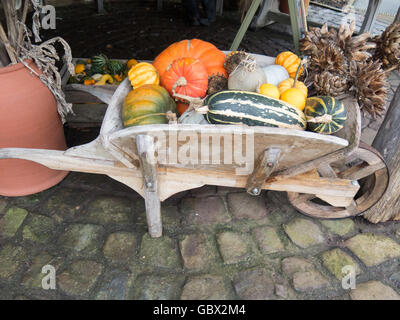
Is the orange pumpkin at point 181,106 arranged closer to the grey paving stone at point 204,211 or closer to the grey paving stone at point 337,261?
the grey paving stone at point 204,211

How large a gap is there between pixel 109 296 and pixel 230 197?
112 centimetres

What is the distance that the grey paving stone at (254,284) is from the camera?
6.44 feet

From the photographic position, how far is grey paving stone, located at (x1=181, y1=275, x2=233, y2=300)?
6.38 feet

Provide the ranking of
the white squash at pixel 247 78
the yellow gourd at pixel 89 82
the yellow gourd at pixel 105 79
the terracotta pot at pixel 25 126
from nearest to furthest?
the white squash at pixel 247 78 → the terracotta pot at pixel 25 126 → the yellow gourd at pixel 89 82 → the yellow gourd at pixel 105 79

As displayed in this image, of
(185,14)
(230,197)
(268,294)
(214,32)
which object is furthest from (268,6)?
(268,294)

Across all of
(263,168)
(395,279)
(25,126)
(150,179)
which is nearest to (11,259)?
(25,126)

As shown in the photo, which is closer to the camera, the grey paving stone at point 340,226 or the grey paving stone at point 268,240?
the grey paving stone at point 268,240

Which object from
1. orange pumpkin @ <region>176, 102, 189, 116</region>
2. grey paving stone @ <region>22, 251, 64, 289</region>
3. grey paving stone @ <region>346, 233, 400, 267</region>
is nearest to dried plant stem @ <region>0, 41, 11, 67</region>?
orange pumpkin @ <region>176, 102, 189, 116</region>

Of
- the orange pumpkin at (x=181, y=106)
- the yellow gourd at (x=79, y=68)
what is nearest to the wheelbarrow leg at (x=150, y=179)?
the orange pumpkin at (x=181, y=106)

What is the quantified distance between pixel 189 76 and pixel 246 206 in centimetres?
108

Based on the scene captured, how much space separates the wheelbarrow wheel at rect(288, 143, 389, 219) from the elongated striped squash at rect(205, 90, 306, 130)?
0.64 m

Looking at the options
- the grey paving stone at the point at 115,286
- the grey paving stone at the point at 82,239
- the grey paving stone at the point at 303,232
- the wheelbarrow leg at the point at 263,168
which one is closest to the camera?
the wheelbarrow leg at the point at 263,168

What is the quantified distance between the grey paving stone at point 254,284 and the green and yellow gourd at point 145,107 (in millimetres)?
1074

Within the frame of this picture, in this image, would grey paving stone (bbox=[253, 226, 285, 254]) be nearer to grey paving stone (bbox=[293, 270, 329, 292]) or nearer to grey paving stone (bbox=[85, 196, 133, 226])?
grey paving stone (bbox=[293, 270, 329, 292])
